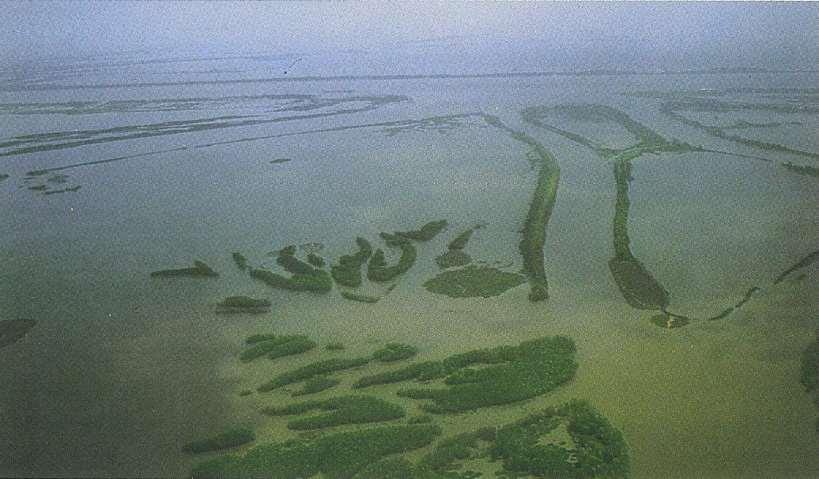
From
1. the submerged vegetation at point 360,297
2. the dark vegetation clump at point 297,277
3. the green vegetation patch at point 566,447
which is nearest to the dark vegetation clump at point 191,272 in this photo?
the dark vegetation clump at point 297,277

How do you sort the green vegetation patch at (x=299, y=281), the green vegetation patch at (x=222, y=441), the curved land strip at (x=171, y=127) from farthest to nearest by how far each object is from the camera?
the curved land strip at (x=171, y=127) < the green vegetation patch at (x=299, y=281) < the green vegetation patch at (x=222, y=441)

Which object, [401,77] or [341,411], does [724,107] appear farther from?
[341,411]

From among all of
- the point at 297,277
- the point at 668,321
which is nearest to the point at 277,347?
the point at 297,277

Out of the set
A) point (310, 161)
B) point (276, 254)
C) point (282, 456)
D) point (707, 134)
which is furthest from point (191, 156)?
point (707, 134)

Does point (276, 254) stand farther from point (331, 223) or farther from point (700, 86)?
point (700, 86)

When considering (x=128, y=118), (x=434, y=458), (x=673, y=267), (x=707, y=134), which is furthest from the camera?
(x=128, y=118)

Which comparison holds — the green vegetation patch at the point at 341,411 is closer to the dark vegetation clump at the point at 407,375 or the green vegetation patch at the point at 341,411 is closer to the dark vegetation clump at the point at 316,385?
the dark vegetation clump at the point at 316,385
